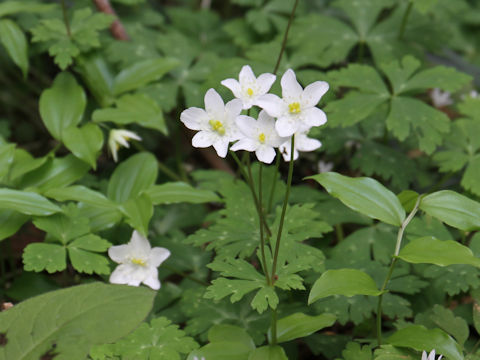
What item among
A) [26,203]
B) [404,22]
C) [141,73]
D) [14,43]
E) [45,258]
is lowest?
[45,258]

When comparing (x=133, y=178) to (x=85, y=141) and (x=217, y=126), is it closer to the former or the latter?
(x=85, y=141)

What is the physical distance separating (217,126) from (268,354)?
0.78 meters

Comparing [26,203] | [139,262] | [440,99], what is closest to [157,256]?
[139,262]

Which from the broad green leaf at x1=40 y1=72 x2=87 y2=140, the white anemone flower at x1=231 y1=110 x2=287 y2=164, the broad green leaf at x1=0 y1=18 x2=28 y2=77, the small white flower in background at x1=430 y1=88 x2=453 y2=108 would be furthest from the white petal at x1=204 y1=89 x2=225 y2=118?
the small white flower in background at x1=430 y1=88 x2=453 y2=108

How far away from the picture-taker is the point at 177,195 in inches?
87.0

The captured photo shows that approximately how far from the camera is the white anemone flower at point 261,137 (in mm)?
1574

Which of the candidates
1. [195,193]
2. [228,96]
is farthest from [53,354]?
[228,96]

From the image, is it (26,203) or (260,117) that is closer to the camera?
(260,117)

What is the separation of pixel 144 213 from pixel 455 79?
164 centimetres

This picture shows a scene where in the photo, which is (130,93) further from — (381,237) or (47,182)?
(381,237)

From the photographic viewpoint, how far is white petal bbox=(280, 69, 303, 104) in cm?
158

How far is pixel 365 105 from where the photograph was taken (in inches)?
96.5

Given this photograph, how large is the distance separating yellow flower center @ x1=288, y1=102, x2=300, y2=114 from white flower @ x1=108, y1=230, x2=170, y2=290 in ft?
2.69

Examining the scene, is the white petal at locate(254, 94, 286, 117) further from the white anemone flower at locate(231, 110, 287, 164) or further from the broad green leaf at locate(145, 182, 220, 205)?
the broad green leaf at locate(145, 182, 220, 205)
